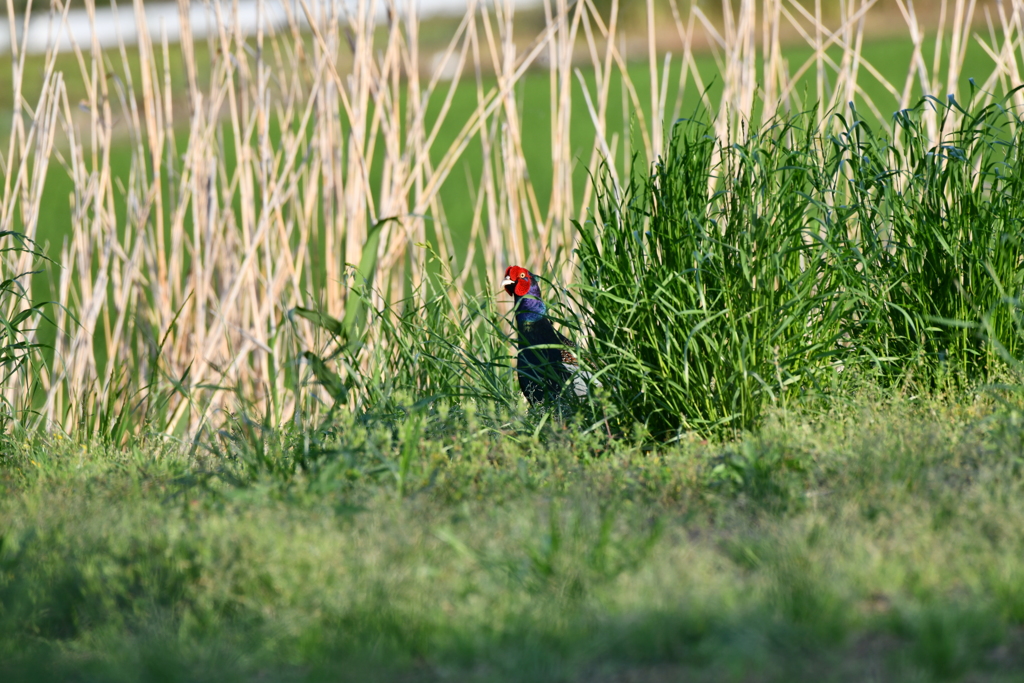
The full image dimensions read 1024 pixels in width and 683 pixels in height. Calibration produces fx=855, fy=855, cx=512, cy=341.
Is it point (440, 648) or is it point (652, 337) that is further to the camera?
point (652, 337)

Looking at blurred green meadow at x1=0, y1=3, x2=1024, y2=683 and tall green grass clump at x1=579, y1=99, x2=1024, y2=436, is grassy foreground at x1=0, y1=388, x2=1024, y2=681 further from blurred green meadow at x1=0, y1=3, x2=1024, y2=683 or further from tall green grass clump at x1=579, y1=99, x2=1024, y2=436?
tall green grass clump at x1=579, y1=99, x2=1024, y2=436

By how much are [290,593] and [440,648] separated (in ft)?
0.90

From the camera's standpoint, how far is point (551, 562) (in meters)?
1.34

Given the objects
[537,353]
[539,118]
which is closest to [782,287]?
[537,353]

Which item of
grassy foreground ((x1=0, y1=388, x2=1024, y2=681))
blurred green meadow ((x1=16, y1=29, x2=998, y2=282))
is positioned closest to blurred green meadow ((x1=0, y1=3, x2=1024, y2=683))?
grassy foreground ((x1=0, y1=388, x2=1024, y2=681))

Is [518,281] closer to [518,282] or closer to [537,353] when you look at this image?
[518,282]

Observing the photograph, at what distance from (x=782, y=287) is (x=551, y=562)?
1.02 metres

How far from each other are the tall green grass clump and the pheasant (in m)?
0.14

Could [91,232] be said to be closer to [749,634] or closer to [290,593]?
[290,593]

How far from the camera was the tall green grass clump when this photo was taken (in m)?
1.98

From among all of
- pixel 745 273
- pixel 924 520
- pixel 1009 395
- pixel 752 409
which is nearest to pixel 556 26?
pixel 745 273

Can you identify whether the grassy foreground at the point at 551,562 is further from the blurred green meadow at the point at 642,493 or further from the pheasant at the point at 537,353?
the pheasant at the point at 537,353

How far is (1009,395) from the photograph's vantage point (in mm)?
1905

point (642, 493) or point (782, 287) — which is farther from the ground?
point (782, 287)
